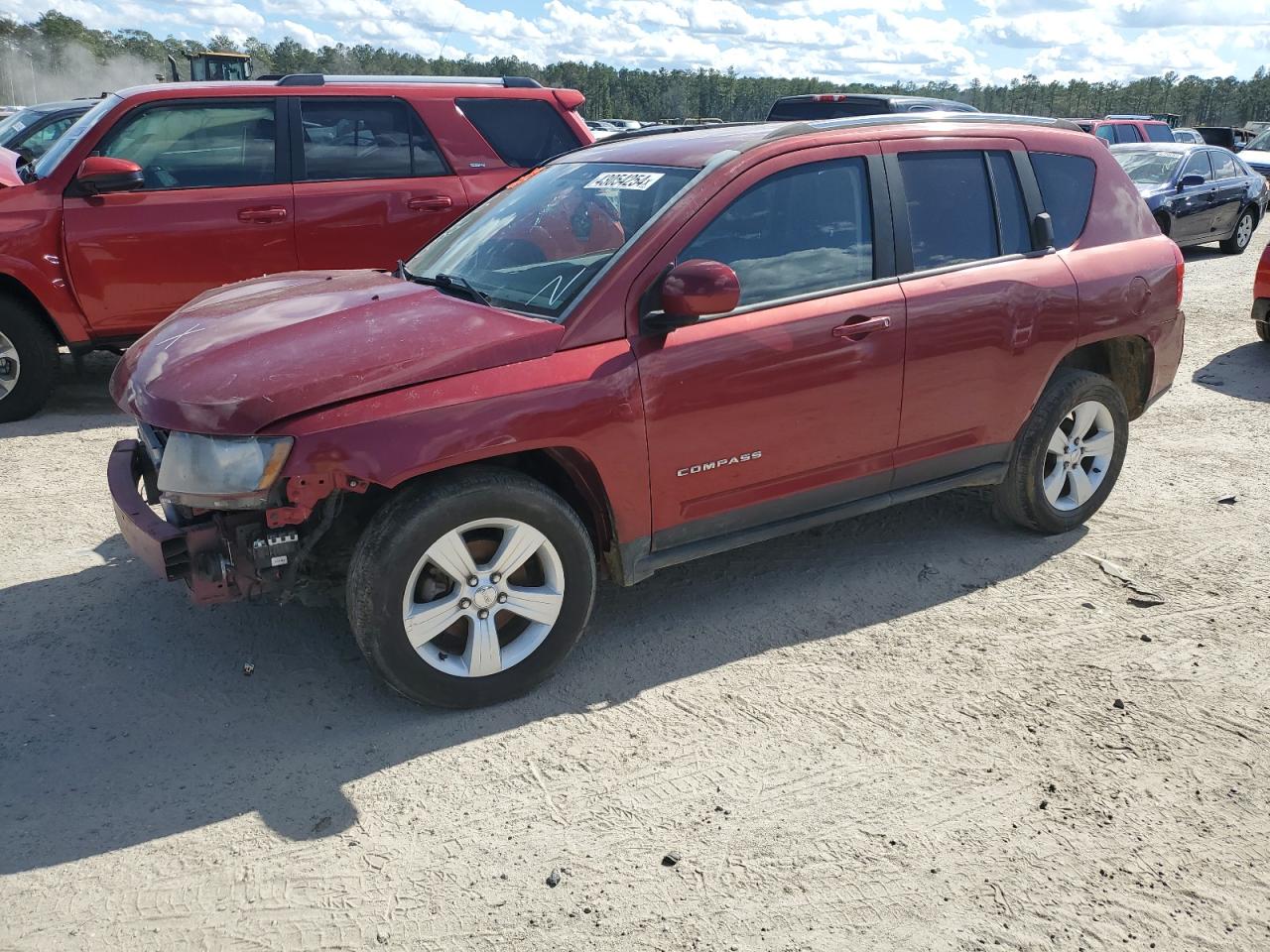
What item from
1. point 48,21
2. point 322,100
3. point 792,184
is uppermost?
point 48,21

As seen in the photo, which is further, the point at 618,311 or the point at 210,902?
the point at 618,311

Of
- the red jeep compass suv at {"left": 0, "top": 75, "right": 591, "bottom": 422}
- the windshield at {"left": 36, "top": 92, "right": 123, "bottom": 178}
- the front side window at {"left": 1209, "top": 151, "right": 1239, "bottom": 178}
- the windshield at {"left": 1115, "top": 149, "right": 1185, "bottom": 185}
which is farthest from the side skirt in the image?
the front side window at {"left": 1209, "top": 151, "right": 1239, "bottom": 178}

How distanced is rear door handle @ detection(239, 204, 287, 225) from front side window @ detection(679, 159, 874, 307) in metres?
4.20

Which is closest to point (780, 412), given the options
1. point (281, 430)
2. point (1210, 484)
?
point (281, 430)

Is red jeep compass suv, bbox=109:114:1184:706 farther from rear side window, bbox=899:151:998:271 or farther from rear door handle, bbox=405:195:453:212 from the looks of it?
rear door handle, bbox=405:195:453:212

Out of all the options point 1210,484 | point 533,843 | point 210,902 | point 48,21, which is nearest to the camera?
point 210,902

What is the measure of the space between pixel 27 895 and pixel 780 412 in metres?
2.75

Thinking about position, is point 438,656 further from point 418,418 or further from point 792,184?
point 792,184

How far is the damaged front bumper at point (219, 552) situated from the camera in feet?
10.6

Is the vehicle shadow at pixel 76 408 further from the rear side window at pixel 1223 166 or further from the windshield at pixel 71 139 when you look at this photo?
the rear side window at pixel 1223 166

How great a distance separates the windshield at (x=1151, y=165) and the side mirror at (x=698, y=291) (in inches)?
494

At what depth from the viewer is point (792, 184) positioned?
395cm

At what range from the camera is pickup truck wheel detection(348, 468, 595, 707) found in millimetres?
3268

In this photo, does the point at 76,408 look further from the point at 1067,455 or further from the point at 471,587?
the point at 1067,455
